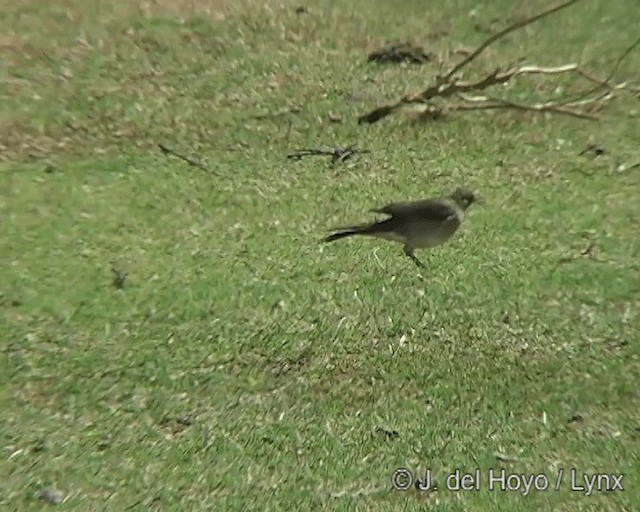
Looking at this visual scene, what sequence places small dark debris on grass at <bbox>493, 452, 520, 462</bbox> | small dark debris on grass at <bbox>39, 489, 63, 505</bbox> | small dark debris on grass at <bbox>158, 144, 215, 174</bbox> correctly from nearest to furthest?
small dark debris on grass at <bbox>39, 489, 63, 505</bbox>
small dark debris on grass at <bbox>493, 452, 520, 462</bbox>
small dark debris on grass at <bbox>158, 144, 215, 174</bbox>

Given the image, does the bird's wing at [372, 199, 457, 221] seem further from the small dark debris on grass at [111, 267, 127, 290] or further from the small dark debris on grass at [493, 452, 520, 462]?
the small dark debris on grass at [111, 267, 127, 290]

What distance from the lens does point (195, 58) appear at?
296 cm

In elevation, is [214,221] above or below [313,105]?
below

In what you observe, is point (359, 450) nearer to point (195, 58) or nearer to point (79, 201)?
point (79, 201)

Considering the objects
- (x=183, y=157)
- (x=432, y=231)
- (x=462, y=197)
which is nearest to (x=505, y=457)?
(x=432, y=231)

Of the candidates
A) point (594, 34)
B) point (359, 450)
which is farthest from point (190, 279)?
point (594, 34)

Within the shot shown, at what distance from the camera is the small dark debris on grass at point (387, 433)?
1.84 m

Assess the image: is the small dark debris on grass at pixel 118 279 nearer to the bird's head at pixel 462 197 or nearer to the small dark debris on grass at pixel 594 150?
the bird's head at pixel 462 197

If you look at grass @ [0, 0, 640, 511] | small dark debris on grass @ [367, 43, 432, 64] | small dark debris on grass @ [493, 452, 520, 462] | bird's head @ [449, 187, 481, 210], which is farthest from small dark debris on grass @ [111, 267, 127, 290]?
small dark debris on grass @ [367, 43, 432, 64]

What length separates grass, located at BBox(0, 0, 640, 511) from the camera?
5.86ft

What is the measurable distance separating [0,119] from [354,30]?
115 centimetres

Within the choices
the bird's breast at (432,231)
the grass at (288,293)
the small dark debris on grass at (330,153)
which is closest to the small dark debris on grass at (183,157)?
the grass at (288,293)

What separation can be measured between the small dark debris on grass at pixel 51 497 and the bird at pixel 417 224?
0.75m

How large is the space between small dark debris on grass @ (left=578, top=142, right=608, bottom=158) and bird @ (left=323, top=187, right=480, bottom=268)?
2.30ft
